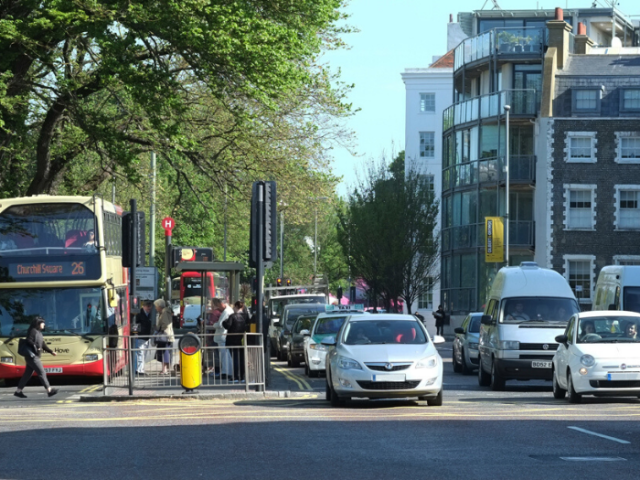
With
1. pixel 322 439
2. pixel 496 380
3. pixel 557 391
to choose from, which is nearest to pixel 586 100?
pixel 496 380

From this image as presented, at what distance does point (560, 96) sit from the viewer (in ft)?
201

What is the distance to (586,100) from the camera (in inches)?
2402

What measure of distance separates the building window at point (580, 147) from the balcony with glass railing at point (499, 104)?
8.55 ft

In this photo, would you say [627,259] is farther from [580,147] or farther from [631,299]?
[631,299]

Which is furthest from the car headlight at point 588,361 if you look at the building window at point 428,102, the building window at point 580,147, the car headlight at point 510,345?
the building window at point 428,102

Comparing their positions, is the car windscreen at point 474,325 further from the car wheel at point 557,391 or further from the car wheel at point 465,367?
the car wheel at point 557,391

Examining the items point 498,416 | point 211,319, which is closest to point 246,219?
point 211,319

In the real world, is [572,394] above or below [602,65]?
below

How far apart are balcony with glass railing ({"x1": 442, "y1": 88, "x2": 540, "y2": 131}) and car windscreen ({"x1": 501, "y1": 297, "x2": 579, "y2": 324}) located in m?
36.9

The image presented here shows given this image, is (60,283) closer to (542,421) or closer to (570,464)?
(542,421)

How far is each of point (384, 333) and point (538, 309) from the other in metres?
5.94

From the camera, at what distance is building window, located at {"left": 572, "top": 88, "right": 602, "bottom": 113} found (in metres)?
60.9

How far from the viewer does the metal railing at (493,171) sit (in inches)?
2448

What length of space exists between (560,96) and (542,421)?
46.0 meters
